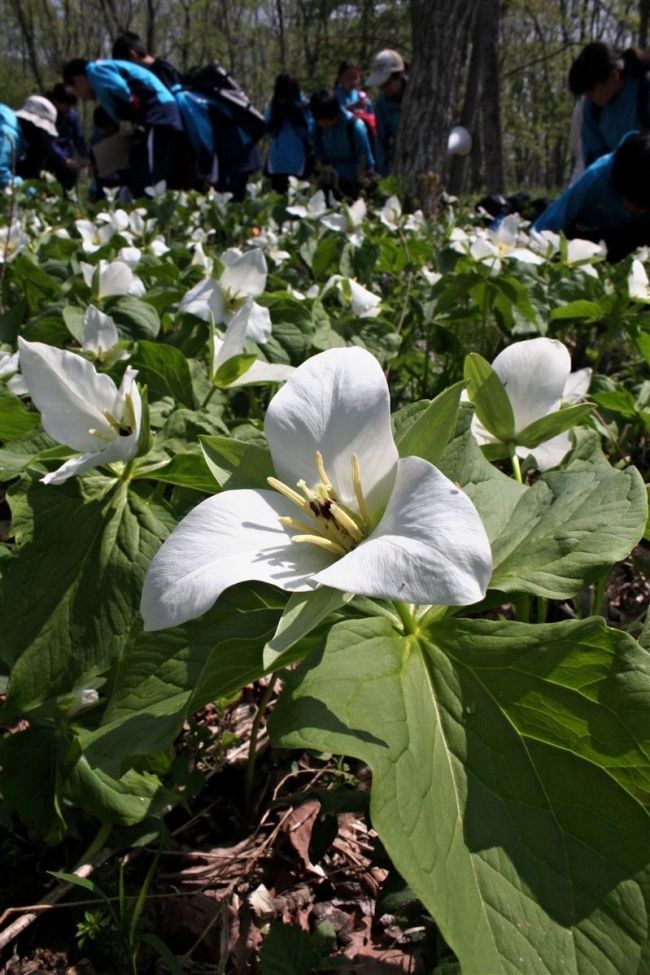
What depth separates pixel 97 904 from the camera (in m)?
1.26

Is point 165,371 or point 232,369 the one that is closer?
point 232,369

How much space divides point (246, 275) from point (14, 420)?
759 millimetres

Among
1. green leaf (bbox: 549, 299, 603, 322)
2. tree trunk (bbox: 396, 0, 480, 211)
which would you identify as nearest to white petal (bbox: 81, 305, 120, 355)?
green leaf (bbox: 549, 299, 603, 322)

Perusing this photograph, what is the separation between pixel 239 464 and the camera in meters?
0.99

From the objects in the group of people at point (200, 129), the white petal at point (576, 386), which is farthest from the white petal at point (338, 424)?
the group of people at point (200, 129)

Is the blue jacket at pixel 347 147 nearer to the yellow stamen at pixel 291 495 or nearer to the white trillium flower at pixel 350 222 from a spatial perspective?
the white trillium flower at pixel 350 222

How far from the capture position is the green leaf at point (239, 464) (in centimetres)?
98

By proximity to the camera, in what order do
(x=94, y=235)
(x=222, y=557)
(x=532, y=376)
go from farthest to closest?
(x=94, y=235) < (x=532, y=376) < (x=222, y=557)

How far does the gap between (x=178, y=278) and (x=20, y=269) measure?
22.4 inches

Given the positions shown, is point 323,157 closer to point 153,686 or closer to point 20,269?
point 20,269

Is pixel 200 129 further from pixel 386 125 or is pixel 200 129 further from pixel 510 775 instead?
pixel 510 775

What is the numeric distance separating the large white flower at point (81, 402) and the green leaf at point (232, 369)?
29 cm

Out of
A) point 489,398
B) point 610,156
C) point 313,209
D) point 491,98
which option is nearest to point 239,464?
point 489,398

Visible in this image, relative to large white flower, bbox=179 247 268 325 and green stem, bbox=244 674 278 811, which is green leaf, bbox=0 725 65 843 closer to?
green stem, bbox=244 674 278 811
